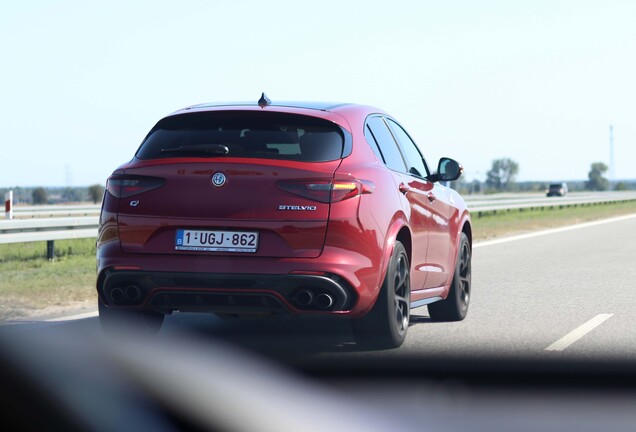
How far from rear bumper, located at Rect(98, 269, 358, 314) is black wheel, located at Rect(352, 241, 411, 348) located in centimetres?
43

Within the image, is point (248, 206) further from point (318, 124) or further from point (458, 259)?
point (458, 259)

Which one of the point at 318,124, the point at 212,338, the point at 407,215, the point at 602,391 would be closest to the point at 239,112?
the point at 318,124

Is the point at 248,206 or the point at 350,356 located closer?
the point at 248,206

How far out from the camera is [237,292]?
645cm

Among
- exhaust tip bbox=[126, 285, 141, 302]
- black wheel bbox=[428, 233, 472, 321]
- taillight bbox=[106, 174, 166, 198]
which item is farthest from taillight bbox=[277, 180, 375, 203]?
black wheel bbox=[428, 233, 472, 321]

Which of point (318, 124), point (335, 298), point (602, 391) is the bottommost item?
point (602, 391)

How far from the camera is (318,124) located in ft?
22.6

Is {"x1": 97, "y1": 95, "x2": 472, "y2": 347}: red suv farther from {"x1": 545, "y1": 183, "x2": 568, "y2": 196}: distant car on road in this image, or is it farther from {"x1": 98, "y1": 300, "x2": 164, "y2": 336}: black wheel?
{"x1": 545, "y1": 183, "x2": 568, "y2": 196}: distant car on road

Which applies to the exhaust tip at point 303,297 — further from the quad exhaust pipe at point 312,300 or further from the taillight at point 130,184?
the taillight at point 130,184

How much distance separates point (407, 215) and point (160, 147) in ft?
5.65

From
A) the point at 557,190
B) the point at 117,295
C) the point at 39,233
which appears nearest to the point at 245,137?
the point at 117,295

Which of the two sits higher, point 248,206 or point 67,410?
point 248,206

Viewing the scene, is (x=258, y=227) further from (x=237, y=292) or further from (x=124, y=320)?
(x=124, y=320)

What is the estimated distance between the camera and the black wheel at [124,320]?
7.05m
